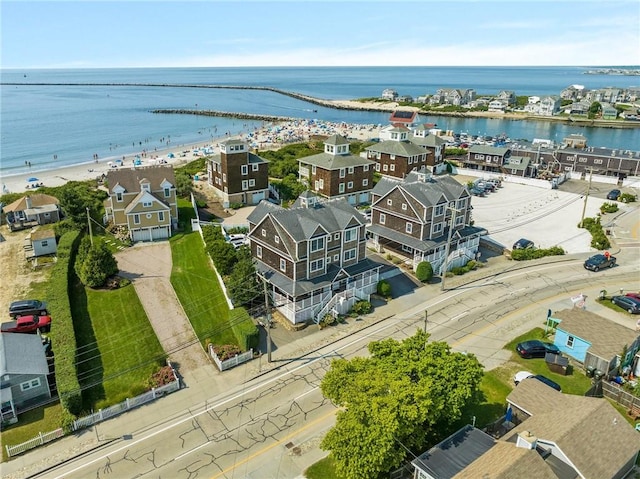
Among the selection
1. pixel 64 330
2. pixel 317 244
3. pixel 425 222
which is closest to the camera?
pixel 64 330

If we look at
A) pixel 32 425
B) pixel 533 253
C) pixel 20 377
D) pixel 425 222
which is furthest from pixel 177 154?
pixel 32 425

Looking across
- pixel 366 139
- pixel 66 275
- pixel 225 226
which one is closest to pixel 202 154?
pixel 366 139

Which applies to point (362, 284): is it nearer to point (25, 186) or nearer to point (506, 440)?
point (506, 440)

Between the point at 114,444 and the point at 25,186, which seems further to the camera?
the point at 25,186

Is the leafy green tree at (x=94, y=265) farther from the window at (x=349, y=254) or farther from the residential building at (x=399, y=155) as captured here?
the residential building at (x=399, y=155)

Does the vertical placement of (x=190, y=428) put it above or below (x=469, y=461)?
below

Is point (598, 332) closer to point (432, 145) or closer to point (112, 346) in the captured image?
point (112, 346)

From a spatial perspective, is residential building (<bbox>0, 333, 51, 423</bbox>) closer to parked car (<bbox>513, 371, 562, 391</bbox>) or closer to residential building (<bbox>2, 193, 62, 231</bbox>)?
parked car (<bbox>513, 371, 562, 391</bbox>)

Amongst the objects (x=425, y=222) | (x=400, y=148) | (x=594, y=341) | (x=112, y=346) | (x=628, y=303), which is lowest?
(x=112, y=346)

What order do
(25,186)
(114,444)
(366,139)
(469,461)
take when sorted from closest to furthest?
(469,461)
(114,444)
(25,186)
(366,139)
